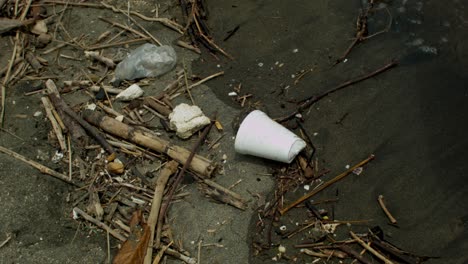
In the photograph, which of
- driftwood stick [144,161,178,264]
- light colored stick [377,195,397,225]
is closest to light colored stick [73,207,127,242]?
driftwood stick [144,161,178,264]

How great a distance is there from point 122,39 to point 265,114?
1.83m

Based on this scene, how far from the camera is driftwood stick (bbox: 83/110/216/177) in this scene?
3764 mm

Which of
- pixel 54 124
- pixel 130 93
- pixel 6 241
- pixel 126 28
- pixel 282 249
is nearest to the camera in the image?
pixel 282 249

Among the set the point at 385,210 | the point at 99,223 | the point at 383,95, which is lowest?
the point at 99,223

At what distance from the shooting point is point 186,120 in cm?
397

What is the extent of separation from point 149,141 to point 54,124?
2.83 feet

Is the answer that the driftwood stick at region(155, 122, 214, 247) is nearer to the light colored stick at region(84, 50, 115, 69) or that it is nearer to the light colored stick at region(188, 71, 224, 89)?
the light colored stick at region(188, 71, 224, 89)

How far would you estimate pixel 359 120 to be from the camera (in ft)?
12.7

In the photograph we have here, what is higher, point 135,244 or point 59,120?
point 59,120

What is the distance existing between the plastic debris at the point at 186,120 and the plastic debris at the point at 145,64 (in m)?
0.64

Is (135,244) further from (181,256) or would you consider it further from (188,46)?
(188,46)

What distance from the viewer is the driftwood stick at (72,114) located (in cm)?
403

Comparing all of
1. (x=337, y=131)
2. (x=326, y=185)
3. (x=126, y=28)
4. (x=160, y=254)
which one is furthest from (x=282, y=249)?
(x=126, y=28)

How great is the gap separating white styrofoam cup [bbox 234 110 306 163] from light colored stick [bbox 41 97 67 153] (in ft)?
4.66
